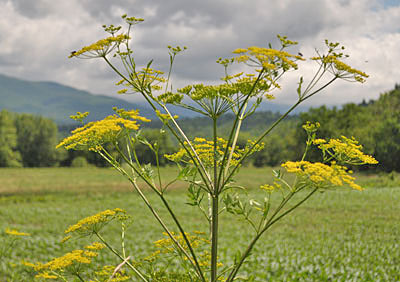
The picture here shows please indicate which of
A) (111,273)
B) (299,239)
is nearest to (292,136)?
(299,239)

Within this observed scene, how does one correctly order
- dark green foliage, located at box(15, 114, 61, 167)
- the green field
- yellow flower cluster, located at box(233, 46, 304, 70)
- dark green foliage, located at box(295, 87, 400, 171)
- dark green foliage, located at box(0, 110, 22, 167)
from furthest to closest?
1. dark green foliage, located at box(15, 114, 61, 167)
2. dark green foliage, located at box(0, 110, 22, 167)
3. dark green foliage, located at box(295, 87, 400, 171)
4. the green field
5. yellow flower cluster, located at box(233, 46, 304, 70)

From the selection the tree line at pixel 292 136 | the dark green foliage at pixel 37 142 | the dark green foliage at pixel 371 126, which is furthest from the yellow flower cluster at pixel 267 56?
the dark green foliage at pixel 37 142

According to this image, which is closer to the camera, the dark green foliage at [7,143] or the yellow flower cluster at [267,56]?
the yellow flower cluster at [267,56]

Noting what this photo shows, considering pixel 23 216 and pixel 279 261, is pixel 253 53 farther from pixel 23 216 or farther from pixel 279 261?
pixel 23 216

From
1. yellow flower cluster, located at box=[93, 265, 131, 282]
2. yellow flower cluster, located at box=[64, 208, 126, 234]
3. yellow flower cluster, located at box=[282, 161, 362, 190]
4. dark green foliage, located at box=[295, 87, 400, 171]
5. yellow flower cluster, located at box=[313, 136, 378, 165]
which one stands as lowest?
→ yellow flower cluster, located at box=[93, 265, 131, 282]

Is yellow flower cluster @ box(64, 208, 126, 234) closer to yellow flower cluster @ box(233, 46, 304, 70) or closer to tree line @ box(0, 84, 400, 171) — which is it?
yellow flower cluster @ box(233, 46, 304, 70)

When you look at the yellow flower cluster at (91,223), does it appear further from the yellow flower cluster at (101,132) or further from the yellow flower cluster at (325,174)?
the yellow flower cluster at (325,174)

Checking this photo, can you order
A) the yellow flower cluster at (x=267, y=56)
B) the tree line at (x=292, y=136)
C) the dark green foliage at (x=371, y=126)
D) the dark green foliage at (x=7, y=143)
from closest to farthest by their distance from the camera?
1. the yellow flower cluster at (x=267, y=56)
2. the dark green foliage at (x=371, y=126)
3. the tree line at (x=292, y=136)
4. the dark green foliage at (x=7, y=143)

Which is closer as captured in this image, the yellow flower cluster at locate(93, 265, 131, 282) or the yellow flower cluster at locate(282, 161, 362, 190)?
the yellow flower cluster at locate(282, 161, 362, 190)

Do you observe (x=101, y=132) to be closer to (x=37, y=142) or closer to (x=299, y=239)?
(x=299, y=239)

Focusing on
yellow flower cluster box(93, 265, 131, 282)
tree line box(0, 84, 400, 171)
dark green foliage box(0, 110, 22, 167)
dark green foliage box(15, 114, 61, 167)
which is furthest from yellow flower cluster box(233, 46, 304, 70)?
dark green foliage box(15, 114, 61, 167)

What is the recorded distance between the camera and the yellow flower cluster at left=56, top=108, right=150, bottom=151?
2.21 metres

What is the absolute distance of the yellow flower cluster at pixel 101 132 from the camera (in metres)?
→ 2.21

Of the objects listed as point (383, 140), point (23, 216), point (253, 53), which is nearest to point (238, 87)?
point (253, 53)
